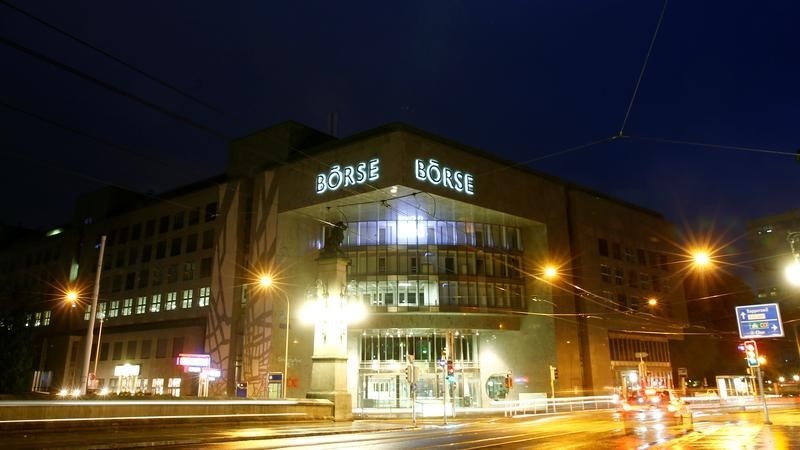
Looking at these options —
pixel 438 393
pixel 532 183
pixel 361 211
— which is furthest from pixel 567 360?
pixel 361 211

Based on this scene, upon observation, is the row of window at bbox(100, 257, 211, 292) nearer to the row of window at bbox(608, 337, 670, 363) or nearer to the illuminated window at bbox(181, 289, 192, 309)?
the illuminated window at bbox(181, 289, 192, 309)

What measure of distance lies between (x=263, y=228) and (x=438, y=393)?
840 inches

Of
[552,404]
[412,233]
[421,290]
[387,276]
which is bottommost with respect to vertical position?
[552,404]

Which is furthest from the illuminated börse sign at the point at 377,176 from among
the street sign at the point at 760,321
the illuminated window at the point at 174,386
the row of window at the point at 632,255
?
the street sign at the point at 760,321

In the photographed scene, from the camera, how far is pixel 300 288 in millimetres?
50344

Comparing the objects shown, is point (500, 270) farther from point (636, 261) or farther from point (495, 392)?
point (636, 261)

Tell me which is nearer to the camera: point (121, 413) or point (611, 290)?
point (121, 413)

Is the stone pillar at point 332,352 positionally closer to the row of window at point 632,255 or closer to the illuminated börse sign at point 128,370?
the illuminated börse sign at point 128,370

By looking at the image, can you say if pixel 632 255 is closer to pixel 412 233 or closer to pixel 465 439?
pixel 412 233

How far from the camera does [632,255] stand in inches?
2576

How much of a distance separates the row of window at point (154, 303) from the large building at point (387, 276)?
8.9 inches

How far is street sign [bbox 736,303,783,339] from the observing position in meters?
23.5

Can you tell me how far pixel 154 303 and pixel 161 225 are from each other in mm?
8553

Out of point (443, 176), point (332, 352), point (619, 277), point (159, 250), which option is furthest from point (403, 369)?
point (159, 250)
